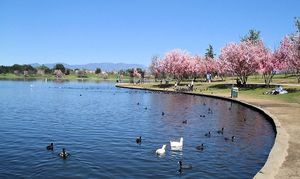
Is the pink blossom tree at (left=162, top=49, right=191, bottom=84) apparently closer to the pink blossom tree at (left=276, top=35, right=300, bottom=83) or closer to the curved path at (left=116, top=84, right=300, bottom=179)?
the pink blossom tree at (left=276, top=35, right=300, bottom=83)

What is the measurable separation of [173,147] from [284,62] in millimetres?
58782

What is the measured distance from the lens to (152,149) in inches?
906

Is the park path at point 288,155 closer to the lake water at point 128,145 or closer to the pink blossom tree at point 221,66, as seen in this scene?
the lake water at point 128,145

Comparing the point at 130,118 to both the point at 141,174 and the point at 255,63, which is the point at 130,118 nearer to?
the point at 141,174

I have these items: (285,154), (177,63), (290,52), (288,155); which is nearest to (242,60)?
(290,52)

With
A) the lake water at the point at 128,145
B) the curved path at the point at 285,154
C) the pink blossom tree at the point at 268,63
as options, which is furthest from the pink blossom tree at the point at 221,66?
the curved path at the point at 285,154

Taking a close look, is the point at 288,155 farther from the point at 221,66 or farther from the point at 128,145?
the point at 221,66

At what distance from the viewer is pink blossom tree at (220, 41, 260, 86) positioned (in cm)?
7951

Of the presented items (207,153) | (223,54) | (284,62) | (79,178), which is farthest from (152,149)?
(223,54)

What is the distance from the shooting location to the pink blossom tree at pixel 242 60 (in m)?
79.5

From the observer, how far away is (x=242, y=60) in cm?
8075

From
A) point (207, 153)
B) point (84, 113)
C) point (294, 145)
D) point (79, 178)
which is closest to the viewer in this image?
point (79, 178)

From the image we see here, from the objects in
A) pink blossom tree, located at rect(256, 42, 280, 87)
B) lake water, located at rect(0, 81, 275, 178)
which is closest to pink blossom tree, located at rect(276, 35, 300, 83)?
pink blossom tree, located at rect(256, 42, 280, 87)

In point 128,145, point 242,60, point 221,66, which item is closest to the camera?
point 128,145
